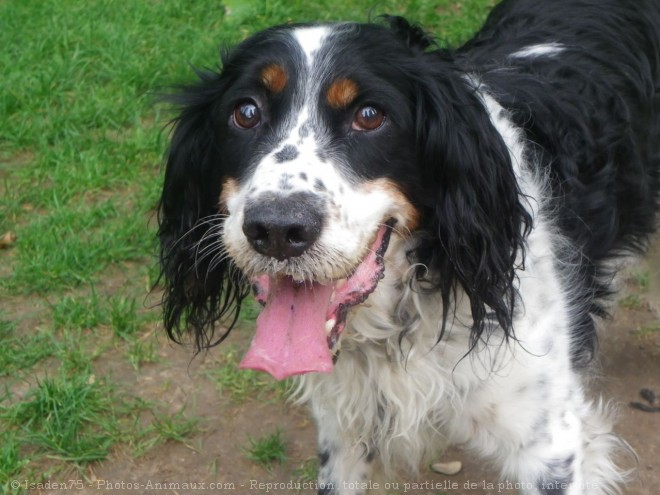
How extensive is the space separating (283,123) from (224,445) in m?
1.71

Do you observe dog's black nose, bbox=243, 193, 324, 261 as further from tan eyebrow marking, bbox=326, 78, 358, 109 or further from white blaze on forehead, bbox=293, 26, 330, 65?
white blaze on forehead, bbox=293, 26, 330, 65

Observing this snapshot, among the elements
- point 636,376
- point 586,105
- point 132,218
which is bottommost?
point 636,376

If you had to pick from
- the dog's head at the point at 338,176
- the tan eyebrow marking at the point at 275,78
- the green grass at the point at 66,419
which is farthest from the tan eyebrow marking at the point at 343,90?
the green grass at the point at 66,419

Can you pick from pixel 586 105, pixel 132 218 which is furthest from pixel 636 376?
pixel 132 218

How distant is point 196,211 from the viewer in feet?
9.73

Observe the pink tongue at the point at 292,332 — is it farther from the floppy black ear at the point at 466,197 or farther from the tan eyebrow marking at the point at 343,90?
the tan eyebrow marking at the point at 343,90

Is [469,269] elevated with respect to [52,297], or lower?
elevated

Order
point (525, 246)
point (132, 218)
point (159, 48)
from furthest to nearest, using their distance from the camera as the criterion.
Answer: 1. point (159, 48)
2. point (132, 218)
3. point (525, 246)

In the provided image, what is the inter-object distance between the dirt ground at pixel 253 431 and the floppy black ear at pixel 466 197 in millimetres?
1206

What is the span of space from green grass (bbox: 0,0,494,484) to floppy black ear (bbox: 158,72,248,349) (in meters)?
0.78

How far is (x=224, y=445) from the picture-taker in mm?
3938

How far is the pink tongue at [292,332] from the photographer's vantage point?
2.57m

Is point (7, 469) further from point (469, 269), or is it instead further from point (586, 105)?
point (586, 105)

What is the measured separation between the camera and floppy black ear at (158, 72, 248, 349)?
2.91m
